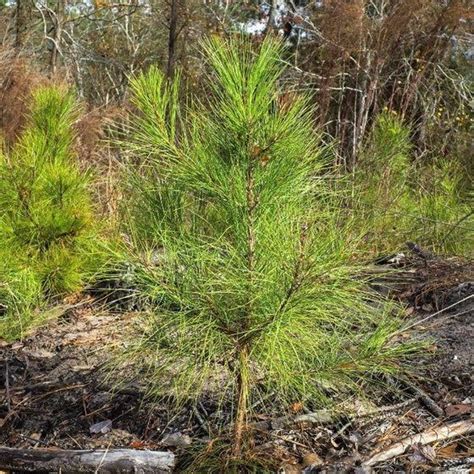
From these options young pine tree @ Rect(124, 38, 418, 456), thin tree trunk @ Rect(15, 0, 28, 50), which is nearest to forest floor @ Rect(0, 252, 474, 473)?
young pine tree @ Rect(124, 38, 418, 456)

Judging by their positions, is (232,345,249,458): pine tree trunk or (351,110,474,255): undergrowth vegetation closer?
(232,345,249,458): pine tree trunk

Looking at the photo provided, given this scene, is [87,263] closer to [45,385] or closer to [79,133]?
[45,385]

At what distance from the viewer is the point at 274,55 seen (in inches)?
65.7

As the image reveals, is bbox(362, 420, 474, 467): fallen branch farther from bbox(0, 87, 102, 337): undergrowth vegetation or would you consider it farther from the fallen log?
bbox(0, 87, 102, 337): undergrowth vegetation

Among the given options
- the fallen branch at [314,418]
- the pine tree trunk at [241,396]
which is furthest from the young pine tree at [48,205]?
the pine tree trunk at [241,396]

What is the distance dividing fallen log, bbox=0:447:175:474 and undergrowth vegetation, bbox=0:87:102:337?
1480mm

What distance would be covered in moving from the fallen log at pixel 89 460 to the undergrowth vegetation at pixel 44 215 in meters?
1.48

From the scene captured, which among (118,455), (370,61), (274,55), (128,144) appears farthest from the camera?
(370,61)

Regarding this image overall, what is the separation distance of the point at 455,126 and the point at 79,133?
19.3 feet

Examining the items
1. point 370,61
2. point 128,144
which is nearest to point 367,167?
point 370,61

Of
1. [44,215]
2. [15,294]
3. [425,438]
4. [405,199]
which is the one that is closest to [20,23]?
[405,199]

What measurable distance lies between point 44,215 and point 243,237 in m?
2.28

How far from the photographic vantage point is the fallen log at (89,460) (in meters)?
1.91

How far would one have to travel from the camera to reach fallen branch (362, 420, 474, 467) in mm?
1983
